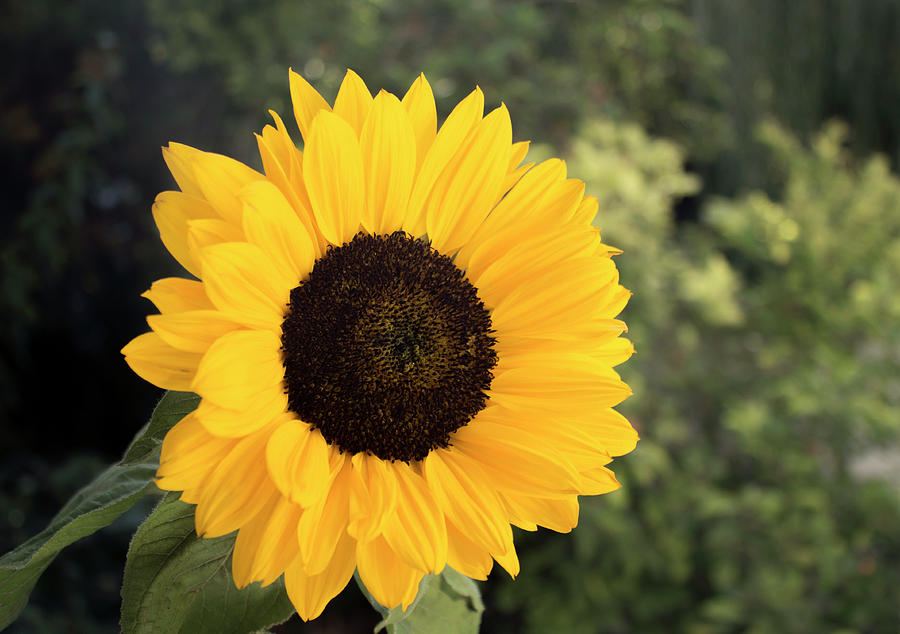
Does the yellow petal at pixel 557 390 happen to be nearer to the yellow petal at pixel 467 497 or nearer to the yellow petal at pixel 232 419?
the yellow petal at pixel 467 497

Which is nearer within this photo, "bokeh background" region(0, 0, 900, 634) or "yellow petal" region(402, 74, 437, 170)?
"yellow petal" region(402, 74, 437, 170)

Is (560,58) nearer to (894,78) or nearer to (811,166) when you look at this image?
(811,166)

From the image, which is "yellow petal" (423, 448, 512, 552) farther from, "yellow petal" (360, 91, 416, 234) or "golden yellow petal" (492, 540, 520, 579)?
"yellow petal" (360, 91, 416, 234)

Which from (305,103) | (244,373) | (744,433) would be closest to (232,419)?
(244,373)

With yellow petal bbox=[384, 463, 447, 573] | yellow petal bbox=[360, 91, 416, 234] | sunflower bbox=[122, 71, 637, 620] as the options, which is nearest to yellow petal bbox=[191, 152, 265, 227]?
sunflower bbox=[122, 71, 637, 620]

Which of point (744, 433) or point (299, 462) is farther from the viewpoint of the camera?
point (744, 433)

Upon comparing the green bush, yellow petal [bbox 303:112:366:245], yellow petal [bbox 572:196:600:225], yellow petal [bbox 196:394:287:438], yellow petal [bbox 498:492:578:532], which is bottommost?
yellow petal [bbox 196:394:287:438]

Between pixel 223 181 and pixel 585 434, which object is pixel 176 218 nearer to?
pixel 223 181
